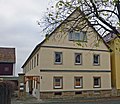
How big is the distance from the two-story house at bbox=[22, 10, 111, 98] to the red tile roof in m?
16.9

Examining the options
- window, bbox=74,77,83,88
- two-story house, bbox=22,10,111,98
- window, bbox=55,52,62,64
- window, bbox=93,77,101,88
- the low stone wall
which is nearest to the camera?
the low stone wall

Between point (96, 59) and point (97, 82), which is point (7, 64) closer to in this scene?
point (96, 59)

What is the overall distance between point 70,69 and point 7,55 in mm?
21416

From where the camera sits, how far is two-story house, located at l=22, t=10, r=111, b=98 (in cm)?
3059

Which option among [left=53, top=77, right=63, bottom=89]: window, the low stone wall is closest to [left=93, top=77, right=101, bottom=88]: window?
the low stone wall

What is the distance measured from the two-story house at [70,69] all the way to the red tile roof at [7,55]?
16.9 metres

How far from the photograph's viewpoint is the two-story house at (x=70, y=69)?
30.6 metres

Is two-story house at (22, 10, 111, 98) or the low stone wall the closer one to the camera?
the low stone wall

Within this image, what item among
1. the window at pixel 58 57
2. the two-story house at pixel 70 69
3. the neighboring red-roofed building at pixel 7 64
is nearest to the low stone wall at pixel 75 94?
the two-story house at pixel 70 69

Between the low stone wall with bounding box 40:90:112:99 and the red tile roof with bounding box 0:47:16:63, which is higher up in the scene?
the red tile roof with bounding box 0:47:16:63

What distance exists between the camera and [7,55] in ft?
164

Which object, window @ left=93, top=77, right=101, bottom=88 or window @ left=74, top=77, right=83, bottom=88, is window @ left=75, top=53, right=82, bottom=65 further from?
window @ left=93, top=77, right=101, bottom=88

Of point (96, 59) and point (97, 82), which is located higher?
point (96, 59)

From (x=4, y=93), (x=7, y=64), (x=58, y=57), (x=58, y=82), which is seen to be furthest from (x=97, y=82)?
(x=4, y=93)
